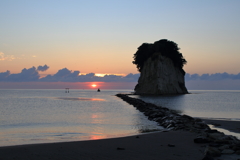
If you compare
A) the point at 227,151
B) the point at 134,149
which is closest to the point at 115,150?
the point at 134,149

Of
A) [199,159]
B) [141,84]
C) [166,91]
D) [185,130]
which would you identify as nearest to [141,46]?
[141,84]

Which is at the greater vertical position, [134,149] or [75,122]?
[134,149]

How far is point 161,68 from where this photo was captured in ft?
268

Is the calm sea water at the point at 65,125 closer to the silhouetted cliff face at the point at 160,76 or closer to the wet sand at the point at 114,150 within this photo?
the wet sand at the point at 114,150

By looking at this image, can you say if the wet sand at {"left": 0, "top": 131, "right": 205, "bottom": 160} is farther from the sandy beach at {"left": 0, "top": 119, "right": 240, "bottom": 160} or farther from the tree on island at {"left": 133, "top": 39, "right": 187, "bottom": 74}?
the tree on island at {"left": 133, "top": 39, "right": 187, "bottom": 74}

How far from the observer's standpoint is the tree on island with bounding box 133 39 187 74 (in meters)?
85.1

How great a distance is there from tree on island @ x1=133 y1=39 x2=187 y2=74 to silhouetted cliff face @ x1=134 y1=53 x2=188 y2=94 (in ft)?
4.52

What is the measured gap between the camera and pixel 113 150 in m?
9.32

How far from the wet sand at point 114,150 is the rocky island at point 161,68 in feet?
233

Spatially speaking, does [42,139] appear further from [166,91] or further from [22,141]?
[166,91]

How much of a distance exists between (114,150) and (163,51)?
254ft

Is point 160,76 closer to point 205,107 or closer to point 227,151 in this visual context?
point 205,107

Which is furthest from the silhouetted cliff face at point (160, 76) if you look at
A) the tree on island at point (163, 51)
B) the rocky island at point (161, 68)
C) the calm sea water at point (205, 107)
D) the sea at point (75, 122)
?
the sea at point (75, 122)

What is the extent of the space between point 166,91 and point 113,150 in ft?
247
